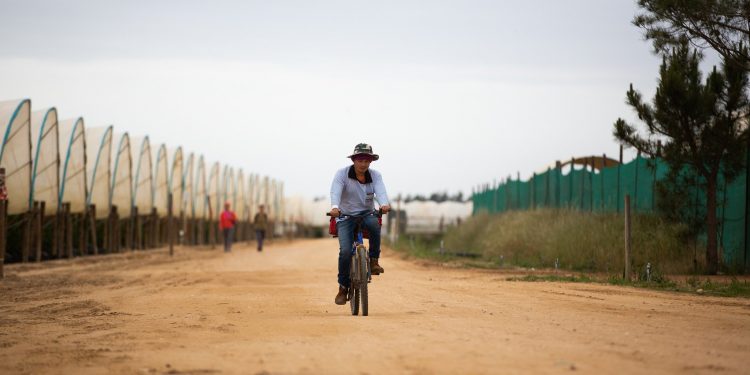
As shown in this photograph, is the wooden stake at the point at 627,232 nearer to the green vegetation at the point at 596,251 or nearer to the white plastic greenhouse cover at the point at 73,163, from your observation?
the green vegetation at the point at 596,251

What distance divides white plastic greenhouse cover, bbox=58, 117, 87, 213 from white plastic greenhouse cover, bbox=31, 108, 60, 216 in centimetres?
146

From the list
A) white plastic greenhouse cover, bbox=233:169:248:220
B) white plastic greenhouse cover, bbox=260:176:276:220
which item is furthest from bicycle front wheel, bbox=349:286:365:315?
white plastic greenhouse cover, bbox=260:176:276:220

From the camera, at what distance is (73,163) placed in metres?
32.8

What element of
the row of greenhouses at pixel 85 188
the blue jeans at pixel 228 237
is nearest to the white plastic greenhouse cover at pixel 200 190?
the row of greenhouses at pixel 85 188

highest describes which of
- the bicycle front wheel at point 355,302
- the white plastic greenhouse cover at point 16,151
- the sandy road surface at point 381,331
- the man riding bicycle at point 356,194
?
the white plastic greenhouse cover at point 16,151

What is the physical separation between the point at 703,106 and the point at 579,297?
7066mm

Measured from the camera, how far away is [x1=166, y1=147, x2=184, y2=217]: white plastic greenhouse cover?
158ft

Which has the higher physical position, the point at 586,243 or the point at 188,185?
the point at 188,185

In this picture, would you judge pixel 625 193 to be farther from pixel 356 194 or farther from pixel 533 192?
pixel 356 194

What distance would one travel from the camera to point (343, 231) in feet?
32.6

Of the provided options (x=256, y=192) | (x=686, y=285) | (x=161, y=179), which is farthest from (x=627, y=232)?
(x=256, y=192)

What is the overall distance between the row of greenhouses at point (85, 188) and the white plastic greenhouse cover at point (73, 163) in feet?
0.11

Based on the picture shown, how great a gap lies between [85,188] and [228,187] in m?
30.7

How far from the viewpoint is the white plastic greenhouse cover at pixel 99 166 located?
35.5 meters
